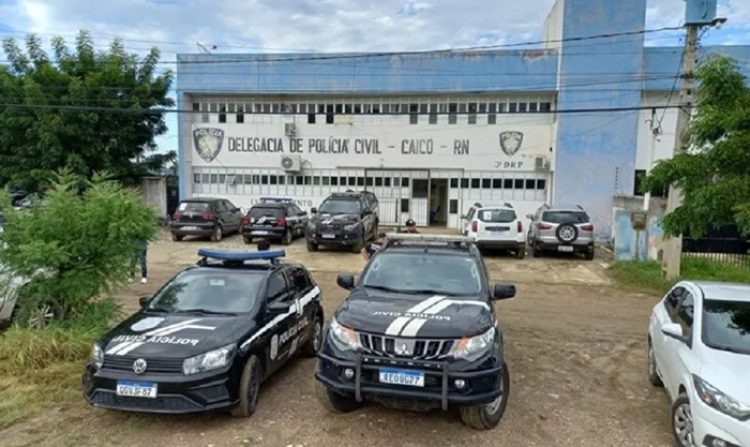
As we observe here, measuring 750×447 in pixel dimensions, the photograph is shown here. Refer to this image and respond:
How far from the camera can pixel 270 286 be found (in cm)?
582

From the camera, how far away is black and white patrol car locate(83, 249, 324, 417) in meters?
4.45

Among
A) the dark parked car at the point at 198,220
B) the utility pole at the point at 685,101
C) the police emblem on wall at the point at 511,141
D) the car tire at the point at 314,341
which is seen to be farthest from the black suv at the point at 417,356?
the police emblem on wall at the point at 511,141

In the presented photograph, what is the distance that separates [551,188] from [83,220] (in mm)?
18697

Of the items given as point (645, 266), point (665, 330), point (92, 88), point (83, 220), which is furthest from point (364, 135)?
point (665, 330)

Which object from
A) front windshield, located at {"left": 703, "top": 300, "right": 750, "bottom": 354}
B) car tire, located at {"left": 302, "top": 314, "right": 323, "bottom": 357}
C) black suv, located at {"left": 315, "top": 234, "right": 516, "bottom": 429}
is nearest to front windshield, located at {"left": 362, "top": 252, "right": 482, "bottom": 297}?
black suv, located at {"left": 315, "top": 234, "right": 516, "bottom": 429}

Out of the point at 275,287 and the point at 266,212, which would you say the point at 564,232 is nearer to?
the point at 266,212

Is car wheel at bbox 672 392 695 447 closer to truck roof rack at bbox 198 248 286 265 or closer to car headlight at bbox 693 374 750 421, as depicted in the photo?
car headlight at bbox 693 374 750 421

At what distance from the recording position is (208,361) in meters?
4.57

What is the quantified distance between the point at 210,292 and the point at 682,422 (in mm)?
4767

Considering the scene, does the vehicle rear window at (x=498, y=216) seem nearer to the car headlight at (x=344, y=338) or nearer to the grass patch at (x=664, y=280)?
the grass patch at (x=664, y=280)

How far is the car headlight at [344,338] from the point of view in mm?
4543

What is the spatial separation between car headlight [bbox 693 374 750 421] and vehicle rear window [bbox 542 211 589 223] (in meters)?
12.0

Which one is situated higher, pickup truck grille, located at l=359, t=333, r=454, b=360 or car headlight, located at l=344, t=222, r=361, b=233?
car headlight, located at l=344, t=222, r=361, b=233

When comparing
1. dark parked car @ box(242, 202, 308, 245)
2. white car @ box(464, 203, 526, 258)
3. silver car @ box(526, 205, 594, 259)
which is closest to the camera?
silver car @ box(526, 205, 594, 259)
